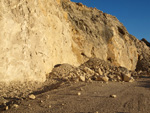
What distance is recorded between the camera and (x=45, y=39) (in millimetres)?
8047

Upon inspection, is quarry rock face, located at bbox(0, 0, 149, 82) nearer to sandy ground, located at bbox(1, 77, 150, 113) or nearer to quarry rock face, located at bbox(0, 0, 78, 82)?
quarry rock face, located at bbox(0, 0, 78, 82)

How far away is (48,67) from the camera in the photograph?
27.6ft

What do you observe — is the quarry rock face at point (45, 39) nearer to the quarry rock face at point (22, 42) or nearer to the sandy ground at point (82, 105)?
the quarry rock face at point (22, 42)

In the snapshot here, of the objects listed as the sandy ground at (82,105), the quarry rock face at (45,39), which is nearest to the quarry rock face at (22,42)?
the quarry rock face at (45,39)

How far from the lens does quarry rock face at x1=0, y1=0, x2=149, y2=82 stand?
18.6 feet

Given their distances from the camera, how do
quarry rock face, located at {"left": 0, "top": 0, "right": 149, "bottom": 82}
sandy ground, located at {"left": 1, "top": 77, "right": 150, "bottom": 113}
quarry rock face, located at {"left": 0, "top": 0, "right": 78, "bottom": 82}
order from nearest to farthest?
1. sandy ground, located at {"left": 1, "top": 77, "right": 150, "bottom": 113}
2. quarry rock face, located at {"left": 0, "top": 0, "right": 78, "bottom": 82}
3. quarry rock face, located at {"left": 0, "top": 0, "right": 149, "bottom": 82}

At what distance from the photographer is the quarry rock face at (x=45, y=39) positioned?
5.66 m

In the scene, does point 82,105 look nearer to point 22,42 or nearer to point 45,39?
point 22,42

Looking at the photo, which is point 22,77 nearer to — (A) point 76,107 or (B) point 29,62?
(B) point 29,62

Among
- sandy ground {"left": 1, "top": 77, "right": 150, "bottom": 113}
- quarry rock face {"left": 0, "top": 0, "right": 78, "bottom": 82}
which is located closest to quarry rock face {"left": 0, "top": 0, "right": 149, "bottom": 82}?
quarry rock face {"left": 0, "top": 0, "right": 78, "bottom": 82}

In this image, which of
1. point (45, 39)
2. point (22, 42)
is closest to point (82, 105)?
point (22, 42)

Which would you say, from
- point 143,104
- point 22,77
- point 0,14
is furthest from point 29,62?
point 143,104

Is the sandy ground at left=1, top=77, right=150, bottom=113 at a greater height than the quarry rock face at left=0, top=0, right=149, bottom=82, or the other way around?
the quarry rock face at left=0, top=0, right=149, bottom=82

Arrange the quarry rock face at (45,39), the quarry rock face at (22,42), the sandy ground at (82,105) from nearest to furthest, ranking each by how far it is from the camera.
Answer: the sandy ground at (82,105)
the quarry rock face at (22,42)
the quarry rock face at (45,39)
